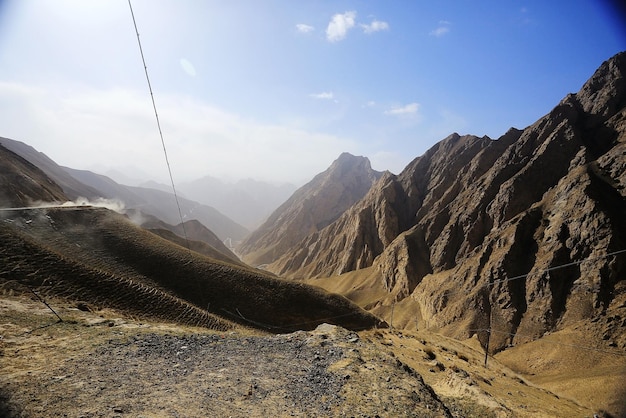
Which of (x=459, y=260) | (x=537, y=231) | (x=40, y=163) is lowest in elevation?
(x=40, y=163)

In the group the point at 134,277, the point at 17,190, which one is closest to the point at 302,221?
the point at 17,190

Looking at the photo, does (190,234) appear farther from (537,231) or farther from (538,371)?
(538,371)

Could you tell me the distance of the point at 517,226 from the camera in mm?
54406

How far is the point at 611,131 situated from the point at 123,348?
3247 inches

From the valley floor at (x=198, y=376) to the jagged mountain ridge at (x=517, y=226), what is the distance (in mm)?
33710

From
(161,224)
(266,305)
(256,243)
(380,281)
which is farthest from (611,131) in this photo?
(256,243)

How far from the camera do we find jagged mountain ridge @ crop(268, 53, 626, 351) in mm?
44250

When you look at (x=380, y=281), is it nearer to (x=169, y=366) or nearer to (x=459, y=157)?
(x=459, y=157)

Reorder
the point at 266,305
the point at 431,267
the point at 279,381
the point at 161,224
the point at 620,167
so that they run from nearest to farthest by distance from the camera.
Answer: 1. the point at 279,381
2. the point at 266,305
3. the point at 620,167
4. the point at 431,267
5. the point at 161,224

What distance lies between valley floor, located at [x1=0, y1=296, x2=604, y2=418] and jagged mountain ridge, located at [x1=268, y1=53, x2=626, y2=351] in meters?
33.7

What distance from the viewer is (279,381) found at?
10.6 m

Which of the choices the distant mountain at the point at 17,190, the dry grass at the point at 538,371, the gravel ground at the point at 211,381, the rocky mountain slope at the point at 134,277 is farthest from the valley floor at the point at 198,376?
the distant mountain at the point at 17,190

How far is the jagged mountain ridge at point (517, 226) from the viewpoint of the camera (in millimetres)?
44250

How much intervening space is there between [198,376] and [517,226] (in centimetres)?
5846
